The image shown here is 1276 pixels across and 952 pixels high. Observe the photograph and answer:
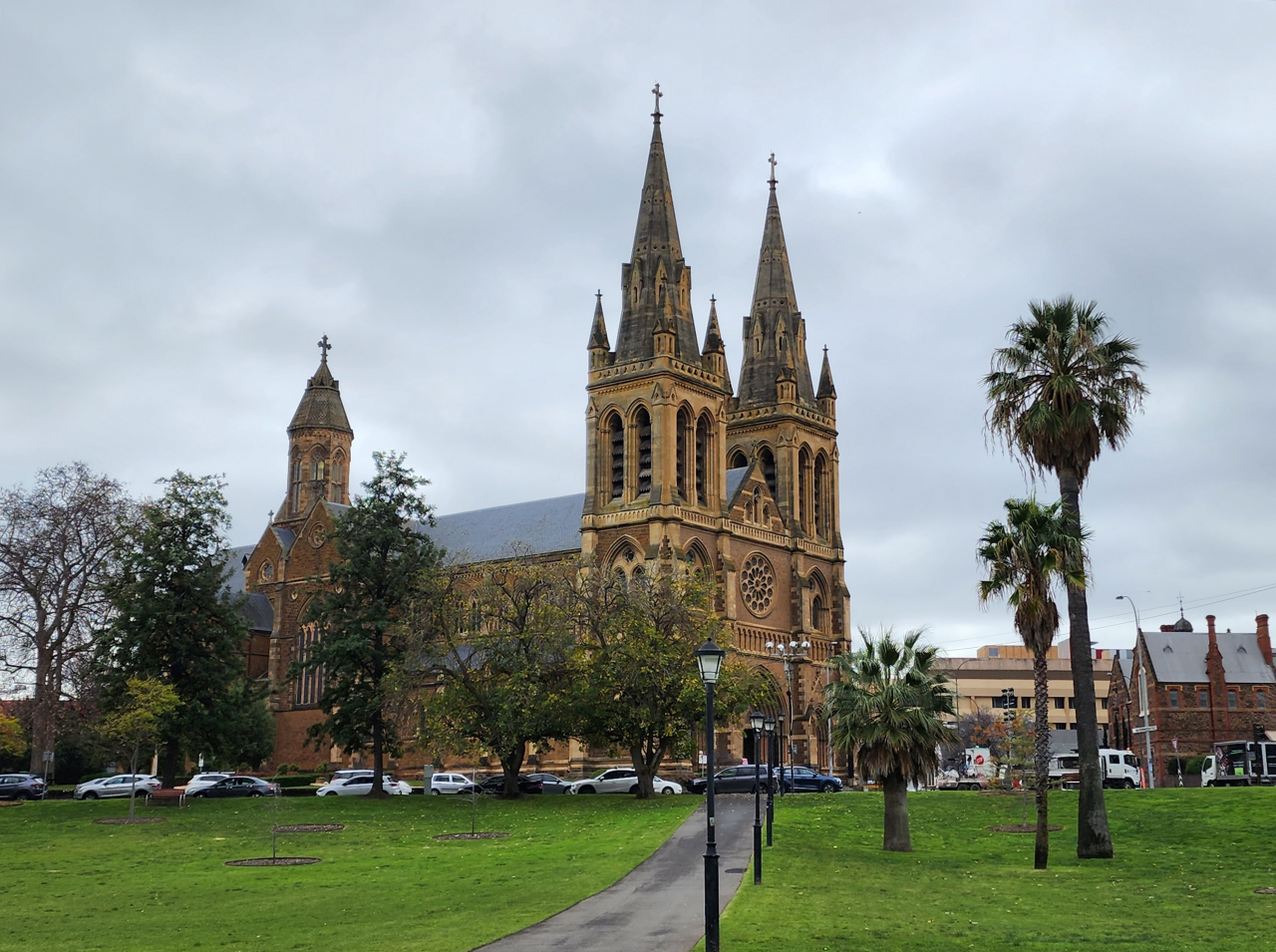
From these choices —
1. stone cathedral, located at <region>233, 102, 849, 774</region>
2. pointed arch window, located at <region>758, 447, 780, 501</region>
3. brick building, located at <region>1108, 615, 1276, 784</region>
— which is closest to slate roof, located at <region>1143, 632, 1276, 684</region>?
brick building, located at <region>1108, 615, 1276, 784</region>

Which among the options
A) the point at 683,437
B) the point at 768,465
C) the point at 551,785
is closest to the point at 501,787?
the point at 551,785

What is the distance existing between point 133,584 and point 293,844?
62.1 ft

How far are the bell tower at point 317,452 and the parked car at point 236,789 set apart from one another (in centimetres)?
5360

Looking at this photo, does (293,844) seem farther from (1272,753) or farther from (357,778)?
(1272,753)

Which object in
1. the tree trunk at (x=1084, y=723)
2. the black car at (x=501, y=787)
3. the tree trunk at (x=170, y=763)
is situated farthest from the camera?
the black car at (x=501, y=787)

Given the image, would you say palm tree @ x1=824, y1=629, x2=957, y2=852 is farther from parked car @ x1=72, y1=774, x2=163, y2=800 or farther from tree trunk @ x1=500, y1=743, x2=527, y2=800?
parked car @ x1=72, y1=774, x2=163, y2=800

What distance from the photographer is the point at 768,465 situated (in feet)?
295

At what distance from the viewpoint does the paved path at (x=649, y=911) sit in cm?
2025

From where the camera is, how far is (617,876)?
28.1 meters

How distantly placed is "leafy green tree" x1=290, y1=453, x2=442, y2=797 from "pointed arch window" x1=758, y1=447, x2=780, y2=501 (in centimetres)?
3541

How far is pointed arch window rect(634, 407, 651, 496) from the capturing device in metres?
77.7

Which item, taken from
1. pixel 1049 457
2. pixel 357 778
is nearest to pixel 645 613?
pixel 357 778

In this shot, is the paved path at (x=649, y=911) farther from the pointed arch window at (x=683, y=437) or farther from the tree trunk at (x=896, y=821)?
the pointed arch window at (x=683, y=437)

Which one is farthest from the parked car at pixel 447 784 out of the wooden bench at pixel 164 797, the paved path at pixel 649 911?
the paved path at pixel 649 911
